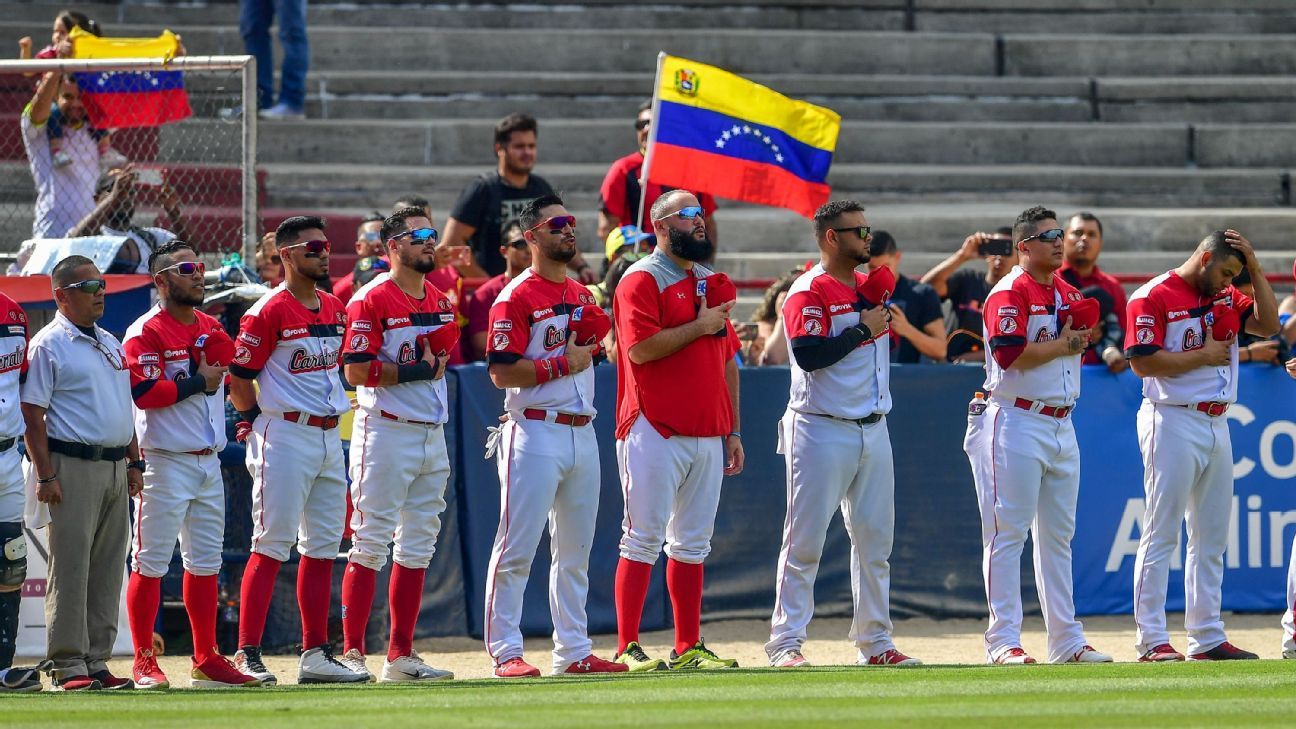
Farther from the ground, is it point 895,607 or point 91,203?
point 91,203

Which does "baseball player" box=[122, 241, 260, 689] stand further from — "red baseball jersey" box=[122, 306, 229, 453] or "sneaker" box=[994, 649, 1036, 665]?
"sneaker" box=[994, 649, 1036, 665]

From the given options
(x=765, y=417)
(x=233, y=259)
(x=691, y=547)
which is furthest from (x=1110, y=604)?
(x=233, y=259)

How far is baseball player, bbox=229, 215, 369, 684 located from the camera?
8.39 meters

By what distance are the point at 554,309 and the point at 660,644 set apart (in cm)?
261

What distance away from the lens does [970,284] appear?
11672mm

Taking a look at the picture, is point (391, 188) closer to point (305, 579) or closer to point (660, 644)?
point (660, 644)

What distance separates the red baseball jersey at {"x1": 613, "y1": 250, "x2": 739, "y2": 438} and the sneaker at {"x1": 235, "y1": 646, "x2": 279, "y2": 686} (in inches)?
77.0

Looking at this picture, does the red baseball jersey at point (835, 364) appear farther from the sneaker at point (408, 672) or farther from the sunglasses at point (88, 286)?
the sunglasses at point (88, 286)

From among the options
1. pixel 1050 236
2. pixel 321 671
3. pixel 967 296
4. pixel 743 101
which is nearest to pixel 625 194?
pixel 743 101

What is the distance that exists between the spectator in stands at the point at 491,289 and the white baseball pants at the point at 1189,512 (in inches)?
134

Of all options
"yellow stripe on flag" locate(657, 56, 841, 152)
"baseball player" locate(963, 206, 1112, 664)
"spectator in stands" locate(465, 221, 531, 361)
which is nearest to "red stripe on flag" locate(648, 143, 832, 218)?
"yellow stripe on flag" locate(657, 56, 841, 152)

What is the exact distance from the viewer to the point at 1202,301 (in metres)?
9.01

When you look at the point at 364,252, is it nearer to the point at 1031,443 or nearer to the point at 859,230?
the point at 859,230

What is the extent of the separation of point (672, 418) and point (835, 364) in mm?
810
